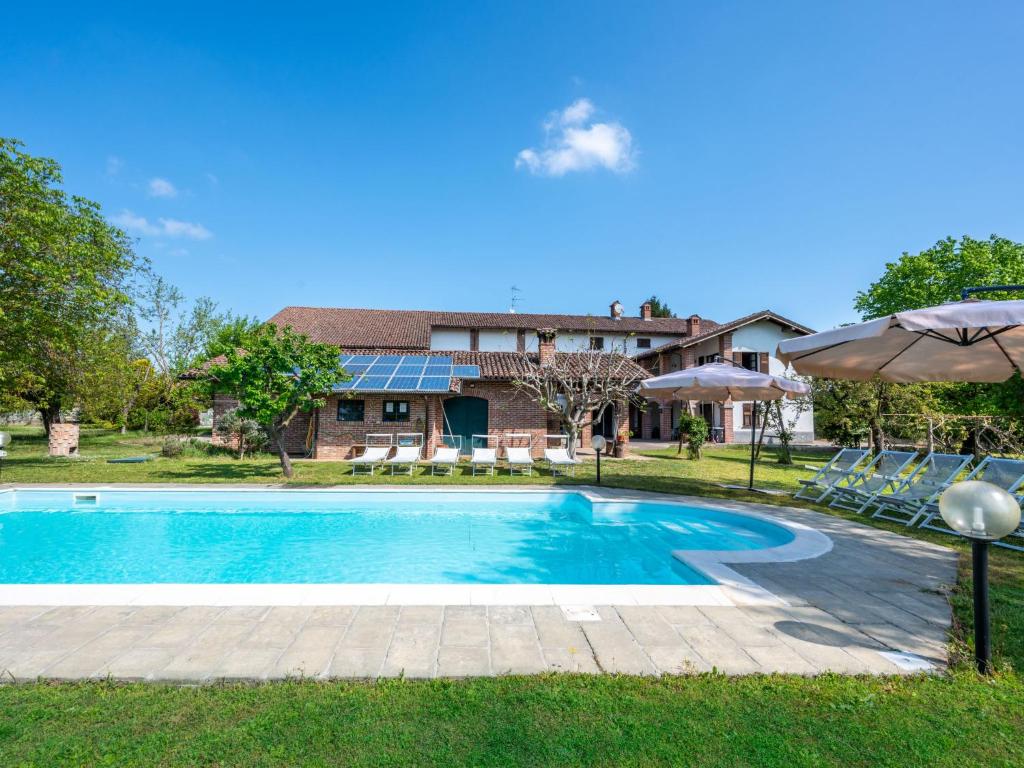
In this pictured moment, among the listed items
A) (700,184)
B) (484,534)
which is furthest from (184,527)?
(700,184)

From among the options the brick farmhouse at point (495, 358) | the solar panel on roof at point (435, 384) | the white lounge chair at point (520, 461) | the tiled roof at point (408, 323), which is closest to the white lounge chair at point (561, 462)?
the white lounge chair at point (520, 461)

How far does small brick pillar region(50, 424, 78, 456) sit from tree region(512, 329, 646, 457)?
56.1ft

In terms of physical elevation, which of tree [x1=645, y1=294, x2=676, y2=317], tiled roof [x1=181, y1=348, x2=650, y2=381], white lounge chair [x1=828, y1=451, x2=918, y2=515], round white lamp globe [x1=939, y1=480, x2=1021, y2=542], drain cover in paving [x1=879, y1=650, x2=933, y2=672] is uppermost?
tree [x1=645, y1=294, x2=676, y2=317]

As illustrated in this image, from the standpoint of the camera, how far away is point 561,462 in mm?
14273

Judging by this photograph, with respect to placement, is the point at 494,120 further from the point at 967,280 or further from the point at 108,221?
the point at 967,280

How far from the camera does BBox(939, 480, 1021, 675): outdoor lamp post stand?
2938 mm

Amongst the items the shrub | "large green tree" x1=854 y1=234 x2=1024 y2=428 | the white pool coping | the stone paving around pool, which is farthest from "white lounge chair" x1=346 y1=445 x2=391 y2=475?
"large green tree" x1=854 y1=234 x2=1024 y2=428

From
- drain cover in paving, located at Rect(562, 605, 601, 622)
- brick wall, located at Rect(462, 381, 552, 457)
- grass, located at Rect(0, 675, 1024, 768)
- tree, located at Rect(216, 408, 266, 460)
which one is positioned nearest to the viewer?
grass, located at Rect(0, 675, 1024, 768)

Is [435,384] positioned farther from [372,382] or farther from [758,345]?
[758,345]

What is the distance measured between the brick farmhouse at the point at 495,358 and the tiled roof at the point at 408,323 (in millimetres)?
74

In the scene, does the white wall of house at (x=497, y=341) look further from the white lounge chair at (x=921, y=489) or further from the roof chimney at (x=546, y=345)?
the white lounge chair at (x=921, y=489)

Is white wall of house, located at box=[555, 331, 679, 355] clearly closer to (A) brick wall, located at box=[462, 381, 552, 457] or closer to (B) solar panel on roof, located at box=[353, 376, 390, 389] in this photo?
(A) brick wall, located at box=[462, 381, 552, 457]

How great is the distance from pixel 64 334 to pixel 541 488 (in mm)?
15451

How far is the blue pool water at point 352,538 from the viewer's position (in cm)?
682
